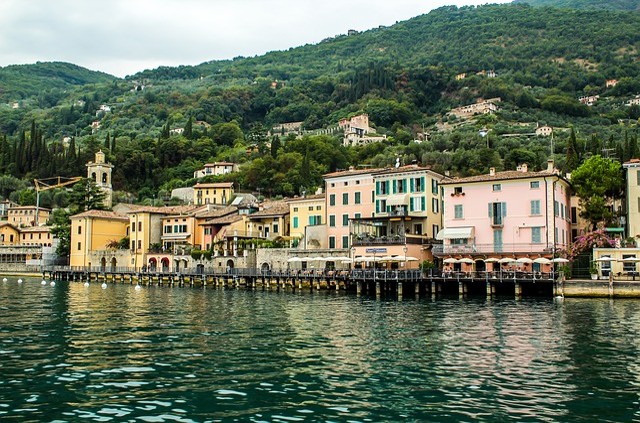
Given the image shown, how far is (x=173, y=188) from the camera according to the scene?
136m

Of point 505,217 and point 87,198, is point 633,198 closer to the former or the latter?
point 505,217

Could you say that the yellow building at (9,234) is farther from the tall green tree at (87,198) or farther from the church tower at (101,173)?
the church tower at (101,173)

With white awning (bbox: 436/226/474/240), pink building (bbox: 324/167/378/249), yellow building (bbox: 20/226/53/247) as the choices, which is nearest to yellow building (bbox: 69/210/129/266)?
yellow building (bbox: 20/226/53/247)

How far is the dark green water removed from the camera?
17641 millimetres

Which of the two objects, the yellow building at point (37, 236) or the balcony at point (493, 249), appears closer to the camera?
the balcony at point (493, 249)

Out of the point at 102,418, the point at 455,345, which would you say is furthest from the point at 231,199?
the point at 102,418

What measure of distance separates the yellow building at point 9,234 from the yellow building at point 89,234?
21.3 meters

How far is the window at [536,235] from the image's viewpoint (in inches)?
2213

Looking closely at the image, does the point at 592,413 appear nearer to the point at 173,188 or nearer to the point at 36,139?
the point at 173,188

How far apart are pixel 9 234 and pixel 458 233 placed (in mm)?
82664

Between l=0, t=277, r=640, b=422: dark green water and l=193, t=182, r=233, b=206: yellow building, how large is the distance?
77.3 metres

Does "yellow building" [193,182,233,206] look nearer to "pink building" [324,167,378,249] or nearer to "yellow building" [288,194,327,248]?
"yellow building" [288,194,327,248]

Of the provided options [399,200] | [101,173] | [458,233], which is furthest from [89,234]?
[458,233]

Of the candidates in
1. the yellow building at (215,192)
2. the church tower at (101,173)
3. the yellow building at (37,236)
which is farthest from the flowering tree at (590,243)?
the church tower at (101,173)
